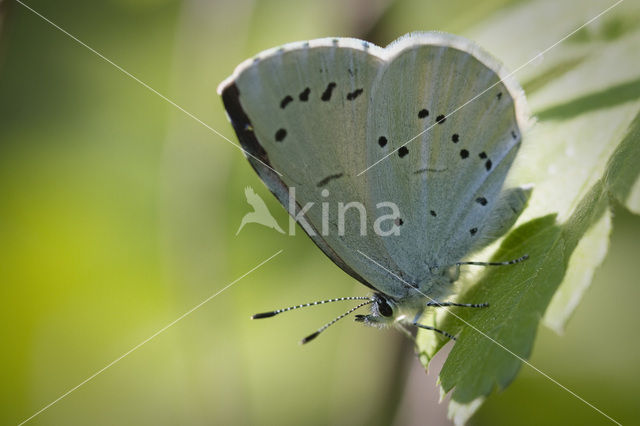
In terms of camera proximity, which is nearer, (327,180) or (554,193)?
(554,193)

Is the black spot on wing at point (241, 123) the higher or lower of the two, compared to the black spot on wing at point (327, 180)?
higher

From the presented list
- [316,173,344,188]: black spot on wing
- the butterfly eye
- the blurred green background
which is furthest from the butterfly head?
the blurred green background

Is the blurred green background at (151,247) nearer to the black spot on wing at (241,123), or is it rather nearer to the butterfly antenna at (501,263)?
the butterfly antenna at (501,263)

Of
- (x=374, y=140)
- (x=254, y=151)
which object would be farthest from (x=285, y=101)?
(x=374, y=140)

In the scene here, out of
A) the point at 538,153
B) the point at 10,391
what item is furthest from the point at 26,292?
the point at 538,153

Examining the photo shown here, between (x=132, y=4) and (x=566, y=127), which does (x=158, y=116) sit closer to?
(x=132, y=4)

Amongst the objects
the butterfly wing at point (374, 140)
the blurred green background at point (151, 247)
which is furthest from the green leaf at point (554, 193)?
the blurred green background at point (151, 247)

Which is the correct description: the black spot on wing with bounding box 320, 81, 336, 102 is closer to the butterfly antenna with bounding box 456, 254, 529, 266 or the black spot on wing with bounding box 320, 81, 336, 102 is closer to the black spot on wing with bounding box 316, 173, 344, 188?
the black spot on wing with bounding box 316, 173, 344, 188

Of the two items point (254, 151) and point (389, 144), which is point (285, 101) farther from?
point (389, 144)
